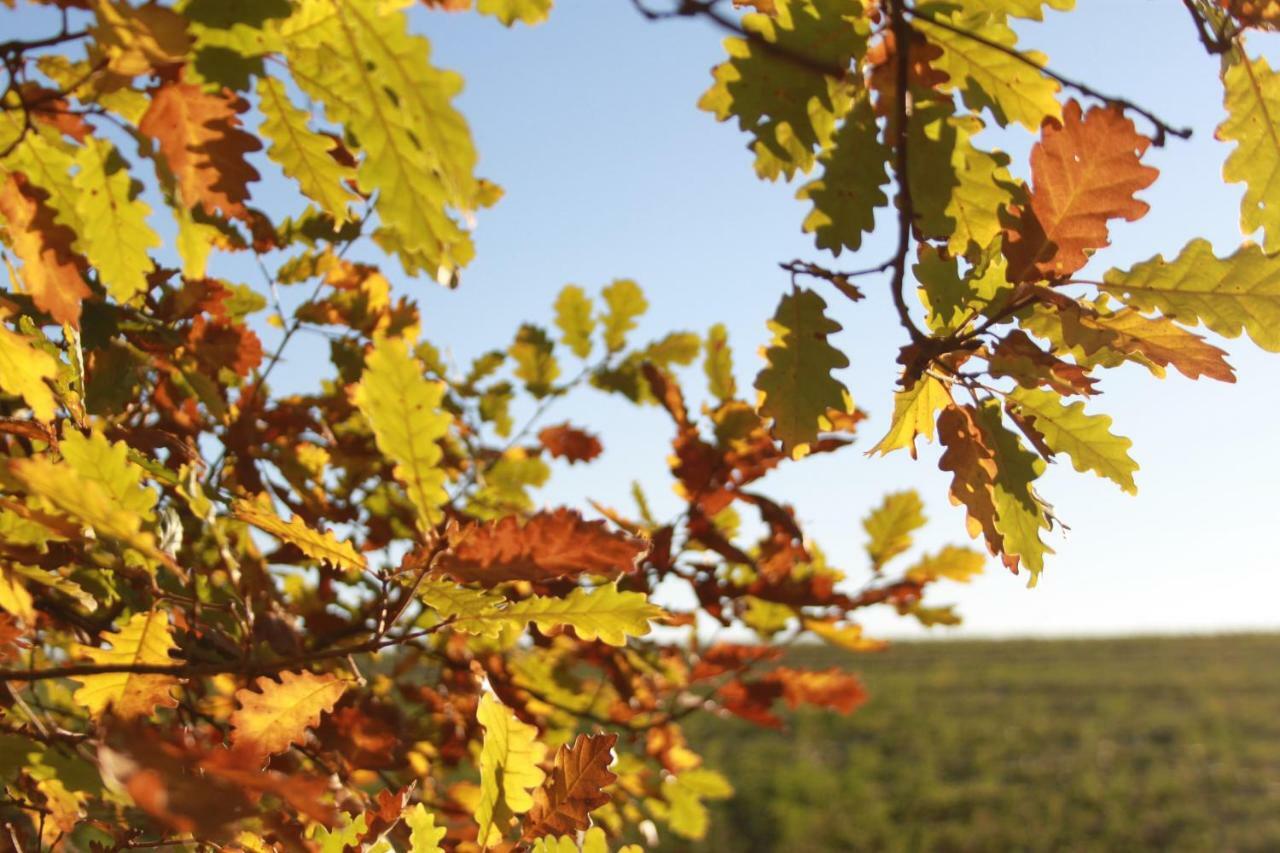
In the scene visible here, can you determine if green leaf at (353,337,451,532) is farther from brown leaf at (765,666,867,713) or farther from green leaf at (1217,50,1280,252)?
brown leaf at (765,666,867,713)

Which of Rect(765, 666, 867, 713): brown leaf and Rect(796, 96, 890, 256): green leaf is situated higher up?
Rect(796, 96, 890, 256): green leaf

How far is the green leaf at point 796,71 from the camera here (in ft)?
3.51

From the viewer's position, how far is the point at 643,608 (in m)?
1.02

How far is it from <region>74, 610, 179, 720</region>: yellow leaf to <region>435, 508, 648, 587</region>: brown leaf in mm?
360

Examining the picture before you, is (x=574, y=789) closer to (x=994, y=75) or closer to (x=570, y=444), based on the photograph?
(x=994, y=75)

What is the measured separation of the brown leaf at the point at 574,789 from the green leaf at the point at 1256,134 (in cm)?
94

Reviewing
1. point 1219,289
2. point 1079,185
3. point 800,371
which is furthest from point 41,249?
point 1219,289

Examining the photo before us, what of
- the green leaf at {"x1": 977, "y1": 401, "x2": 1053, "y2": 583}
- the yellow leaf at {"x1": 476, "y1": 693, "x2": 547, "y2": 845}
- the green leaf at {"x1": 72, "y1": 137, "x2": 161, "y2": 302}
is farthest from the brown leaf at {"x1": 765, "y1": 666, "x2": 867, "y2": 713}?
the green leaf at {"x1": 72, "y1": 137, "x2": 161, "y2": 302}

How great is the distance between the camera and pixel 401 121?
32.1 inches

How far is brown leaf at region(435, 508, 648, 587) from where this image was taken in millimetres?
919

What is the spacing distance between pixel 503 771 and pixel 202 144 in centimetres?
72

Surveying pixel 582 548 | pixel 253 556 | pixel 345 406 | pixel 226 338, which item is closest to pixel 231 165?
pixel 582 548

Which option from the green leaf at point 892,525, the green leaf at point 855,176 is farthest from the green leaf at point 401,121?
the green leaf at point 892,525

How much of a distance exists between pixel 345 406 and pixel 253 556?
0.41 meters
